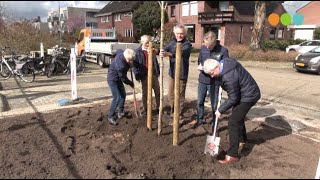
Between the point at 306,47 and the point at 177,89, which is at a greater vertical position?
the point at 306,47

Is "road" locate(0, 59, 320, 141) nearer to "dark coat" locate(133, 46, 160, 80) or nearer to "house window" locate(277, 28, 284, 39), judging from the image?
"dark coat" locate(133, 46, 160, 80)

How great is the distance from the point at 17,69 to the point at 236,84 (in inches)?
398

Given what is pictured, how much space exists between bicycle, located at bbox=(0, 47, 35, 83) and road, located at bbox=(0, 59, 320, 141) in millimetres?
253

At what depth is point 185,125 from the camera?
6113mm

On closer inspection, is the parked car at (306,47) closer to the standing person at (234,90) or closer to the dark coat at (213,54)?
the dark coat at (213,54)

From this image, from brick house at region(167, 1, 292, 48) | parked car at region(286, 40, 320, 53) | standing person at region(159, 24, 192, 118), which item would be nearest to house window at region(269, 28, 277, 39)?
brick house at region(167, 1, 292, 48)

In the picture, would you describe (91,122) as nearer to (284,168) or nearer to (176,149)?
(176,149)

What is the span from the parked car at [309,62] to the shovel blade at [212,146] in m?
11.9

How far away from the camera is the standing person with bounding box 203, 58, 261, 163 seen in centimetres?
426

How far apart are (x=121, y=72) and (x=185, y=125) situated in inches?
60.7

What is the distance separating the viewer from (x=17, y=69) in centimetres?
1216

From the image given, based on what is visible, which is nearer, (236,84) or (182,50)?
(236,84)

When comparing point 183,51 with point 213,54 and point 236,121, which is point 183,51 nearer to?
point 213,54

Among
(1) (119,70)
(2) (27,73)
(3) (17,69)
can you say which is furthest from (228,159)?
(2) (27,73)
